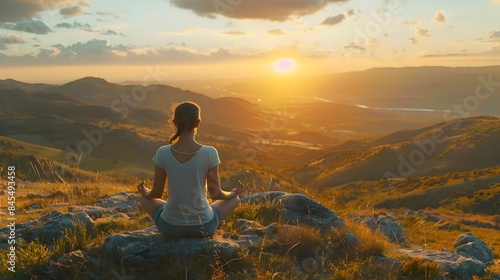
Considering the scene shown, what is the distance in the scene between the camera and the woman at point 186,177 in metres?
5.42

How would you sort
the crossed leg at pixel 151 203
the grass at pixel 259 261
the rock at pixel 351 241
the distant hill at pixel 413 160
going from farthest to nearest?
the distant hill at pixel 413 160
the rock at pixel 351 241
the crossed leg at pixel 151 203
the grass at pixel 259 261

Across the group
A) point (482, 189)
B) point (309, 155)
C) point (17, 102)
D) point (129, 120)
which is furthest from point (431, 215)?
point (17, 102)

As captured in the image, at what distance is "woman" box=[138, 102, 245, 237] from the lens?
5418 mm

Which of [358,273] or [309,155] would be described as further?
[309,155]

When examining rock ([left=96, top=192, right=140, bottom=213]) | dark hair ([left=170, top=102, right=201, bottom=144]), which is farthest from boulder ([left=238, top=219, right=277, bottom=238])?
rock ([left=96, top=192, right=140, bottom=213])

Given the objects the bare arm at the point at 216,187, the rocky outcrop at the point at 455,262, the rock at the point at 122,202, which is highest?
the bare arm at the point at 216,187

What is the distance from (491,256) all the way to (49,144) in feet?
276

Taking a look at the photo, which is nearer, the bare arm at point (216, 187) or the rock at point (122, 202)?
the bare arm at point (216, 187)

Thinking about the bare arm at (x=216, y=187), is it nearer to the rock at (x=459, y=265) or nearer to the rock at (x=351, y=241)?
the rock at (x=351, y=241)

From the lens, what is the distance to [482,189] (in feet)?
190

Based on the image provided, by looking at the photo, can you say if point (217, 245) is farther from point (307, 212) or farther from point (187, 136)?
point (307, 212)

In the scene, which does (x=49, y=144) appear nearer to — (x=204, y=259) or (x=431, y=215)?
(x=431, y=215)

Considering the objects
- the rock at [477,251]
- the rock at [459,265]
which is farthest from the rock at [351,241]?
the rock at [477,251]

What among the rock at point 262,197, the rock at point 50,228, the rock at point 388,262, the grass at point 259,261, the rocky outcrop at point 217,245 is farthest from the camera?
the rock at point 262,197
